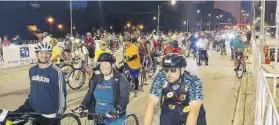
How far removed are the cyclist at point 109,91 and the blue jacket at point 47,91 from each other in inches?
13.4

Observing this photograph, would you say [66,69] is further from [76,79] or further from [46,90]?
[46,90]

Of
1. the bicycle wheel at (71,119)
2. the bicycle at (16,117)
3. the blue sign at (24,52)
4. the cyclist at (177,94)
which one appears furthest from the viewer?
the blue sign at (24,52)

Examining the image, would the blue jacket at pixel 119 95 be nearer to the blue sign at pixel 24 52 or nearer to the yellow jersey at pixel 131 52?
the yellow jersey at pixel 131 52

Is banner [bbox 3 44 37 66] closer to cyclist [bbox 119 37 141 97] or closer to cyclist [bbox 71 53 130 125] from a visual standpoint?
cyclist [bbox 119 37 141 97]

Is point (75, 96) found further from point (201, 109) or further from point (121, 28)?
point (121, 28)

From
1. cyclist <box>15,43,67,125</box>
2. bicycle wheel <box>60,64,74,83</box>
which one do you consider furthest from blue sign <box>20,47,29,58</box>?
cyclist <box>15,43,67,125</box>

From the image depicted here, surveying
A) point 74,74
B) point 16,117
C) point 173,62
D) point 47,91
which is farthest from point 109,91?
point 74,74

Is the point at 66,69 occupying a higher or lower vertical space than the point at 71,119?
higher

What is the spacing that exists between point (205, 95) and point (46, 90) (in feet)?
26.5

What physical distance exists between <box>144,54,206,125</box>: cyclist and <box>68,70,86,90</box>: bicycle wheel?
9.50 metres

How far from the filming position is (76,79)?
43.8ft

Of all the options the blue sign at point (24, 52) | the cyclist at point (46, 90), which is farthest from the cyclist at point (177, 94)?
the blue sign at point (24, 52)

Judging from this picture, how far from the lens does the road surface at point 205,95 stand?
938 centimetres

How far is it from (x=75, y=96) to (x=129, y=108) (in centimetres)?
235
